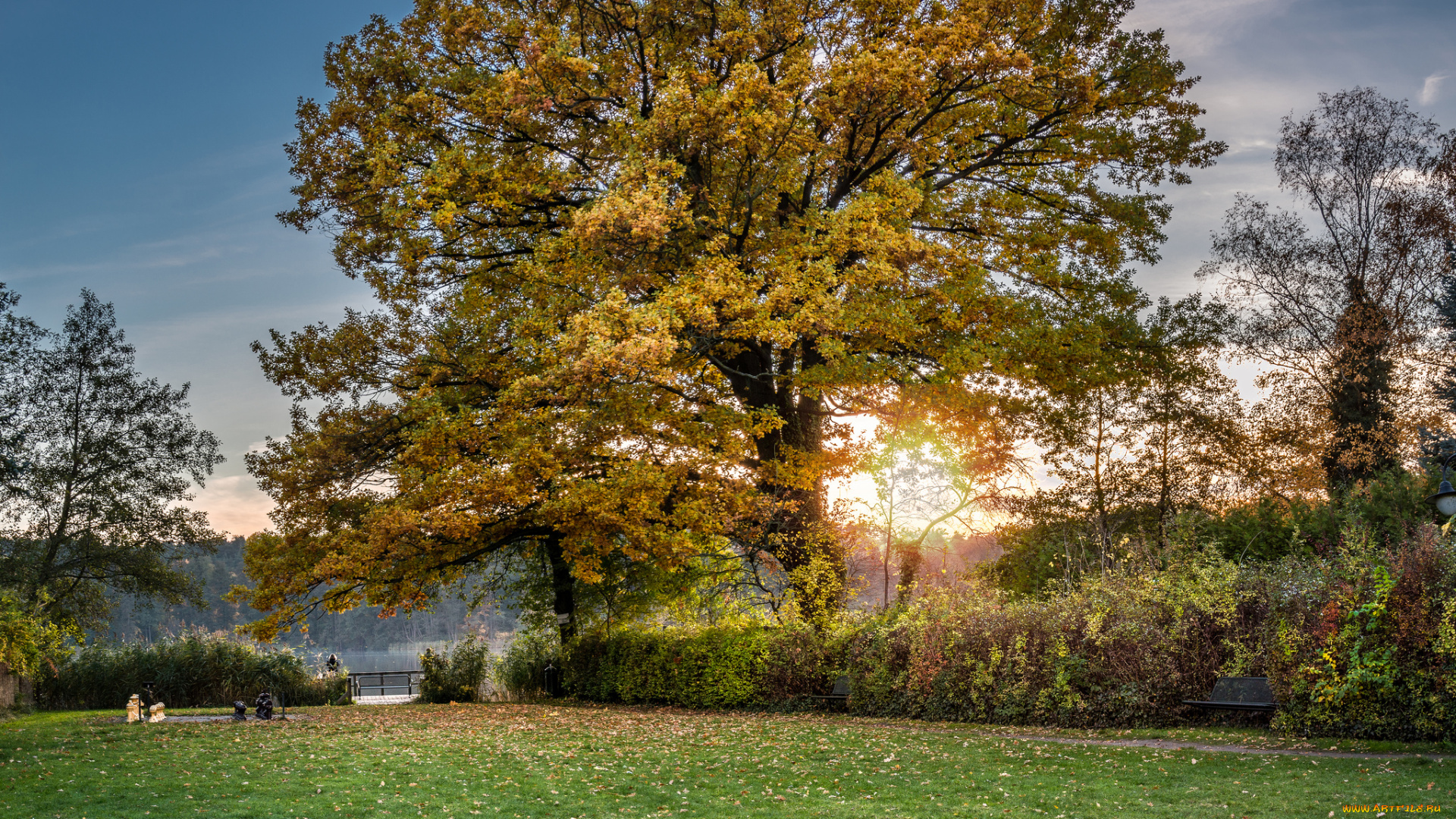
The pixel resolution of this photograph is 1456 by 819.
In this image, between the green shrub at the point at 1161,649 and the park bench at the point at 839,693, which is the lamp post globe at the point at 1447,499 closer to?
the green shrub at the point at 1161,649

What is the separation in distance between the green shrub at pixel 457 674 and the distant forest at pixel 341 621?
39.1 meters

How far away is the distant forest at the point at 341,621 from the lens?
62.2 metres

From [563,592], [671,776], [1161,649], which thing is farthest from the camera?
[563,592]

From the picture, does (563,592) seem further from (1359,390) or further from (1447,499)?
(1359,390)

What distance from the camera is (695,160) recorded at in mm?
16078

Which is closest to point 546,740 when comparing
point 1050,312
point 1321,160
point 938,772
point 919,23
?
point 938,772

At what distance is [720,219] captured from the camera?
15062mm

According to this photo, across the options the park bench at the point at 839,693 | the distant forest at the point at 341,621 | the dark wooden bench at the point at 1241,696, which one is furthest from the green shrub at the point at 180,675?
the distant forest at the point at 341,621

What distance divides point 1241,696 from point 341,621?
291ft

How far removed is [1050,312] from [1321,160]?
55.5 feet

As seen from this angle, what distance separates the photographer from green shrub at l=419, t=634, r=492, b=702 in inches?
800

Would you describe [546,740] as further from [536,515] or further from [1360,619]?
[1360,619]

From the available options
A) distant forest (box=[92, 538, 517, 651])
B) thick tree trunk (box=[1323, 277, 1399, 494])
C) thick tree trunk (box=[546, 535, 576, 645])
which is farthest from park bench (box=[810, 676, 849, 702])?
distant forest (box=[92, 538, 517, 651])

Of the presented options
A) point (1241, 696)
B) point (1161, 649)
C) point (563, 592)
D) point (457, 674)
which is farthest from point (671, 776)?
point (563, 592)
